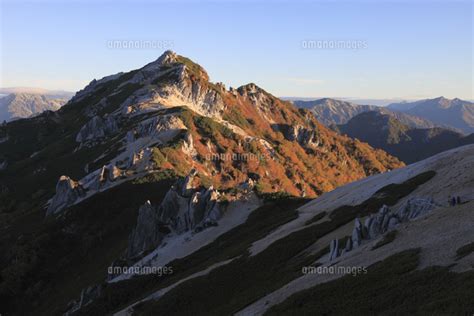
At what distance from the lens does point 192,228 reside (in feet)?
239

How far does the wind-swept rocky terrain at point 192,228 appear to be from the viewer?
116ft

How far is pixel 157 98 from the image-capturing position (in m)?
184

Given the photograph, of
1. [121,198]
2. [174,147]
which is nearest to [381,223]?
[121,198]

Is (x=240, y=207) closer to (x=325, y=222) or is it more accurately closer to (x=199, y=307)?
(x=325, y=222)

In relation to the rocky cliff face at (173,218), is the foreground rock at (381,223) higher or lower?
higher

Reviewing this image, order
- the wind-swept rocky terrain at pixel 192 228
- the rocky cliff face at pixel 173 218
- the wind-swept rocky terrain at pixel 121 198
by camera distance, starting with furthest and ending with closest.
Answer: the wind-swept rocky terrain at pixel 121 198 → the rocky cliff face at pixel 173 218 → the wind-swept rocky terrain at pixel 192 228

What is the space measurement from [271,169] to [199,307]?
13420cm

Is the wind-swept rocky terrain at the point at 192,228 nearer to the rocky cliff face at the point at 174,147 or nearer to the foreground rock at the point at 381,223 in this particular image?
the foreground rock at the point at 381,223

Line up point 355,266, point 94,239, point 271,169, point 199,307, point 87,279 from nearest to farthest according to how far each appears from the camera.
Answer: point 355,266 < point 199,307 < point 87,279 < point 94,239 < point 271,169

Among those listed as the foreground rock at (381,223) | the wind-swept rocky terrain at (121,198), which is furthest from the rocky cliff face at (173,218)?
the foreground rock at (381,223)

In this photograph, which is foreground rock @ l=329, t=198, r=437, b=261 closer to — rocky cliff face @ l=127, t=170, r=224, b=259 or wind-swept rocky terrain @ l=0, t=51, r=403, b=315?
wind-swept rocky terrain @ l=0, t=51, r=403, b=315

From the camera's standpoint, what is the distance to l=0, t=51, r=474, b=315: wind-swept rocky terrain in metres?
35.5

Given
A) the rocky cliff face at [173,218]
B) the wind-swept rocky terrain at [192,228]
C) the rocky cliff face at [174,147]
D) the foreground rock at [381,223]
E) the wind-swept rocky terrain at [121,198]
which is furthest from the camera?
the rocky cliff face at [174,147]

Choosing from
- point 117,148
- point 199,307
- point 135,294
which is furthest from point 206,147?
point 199,307
